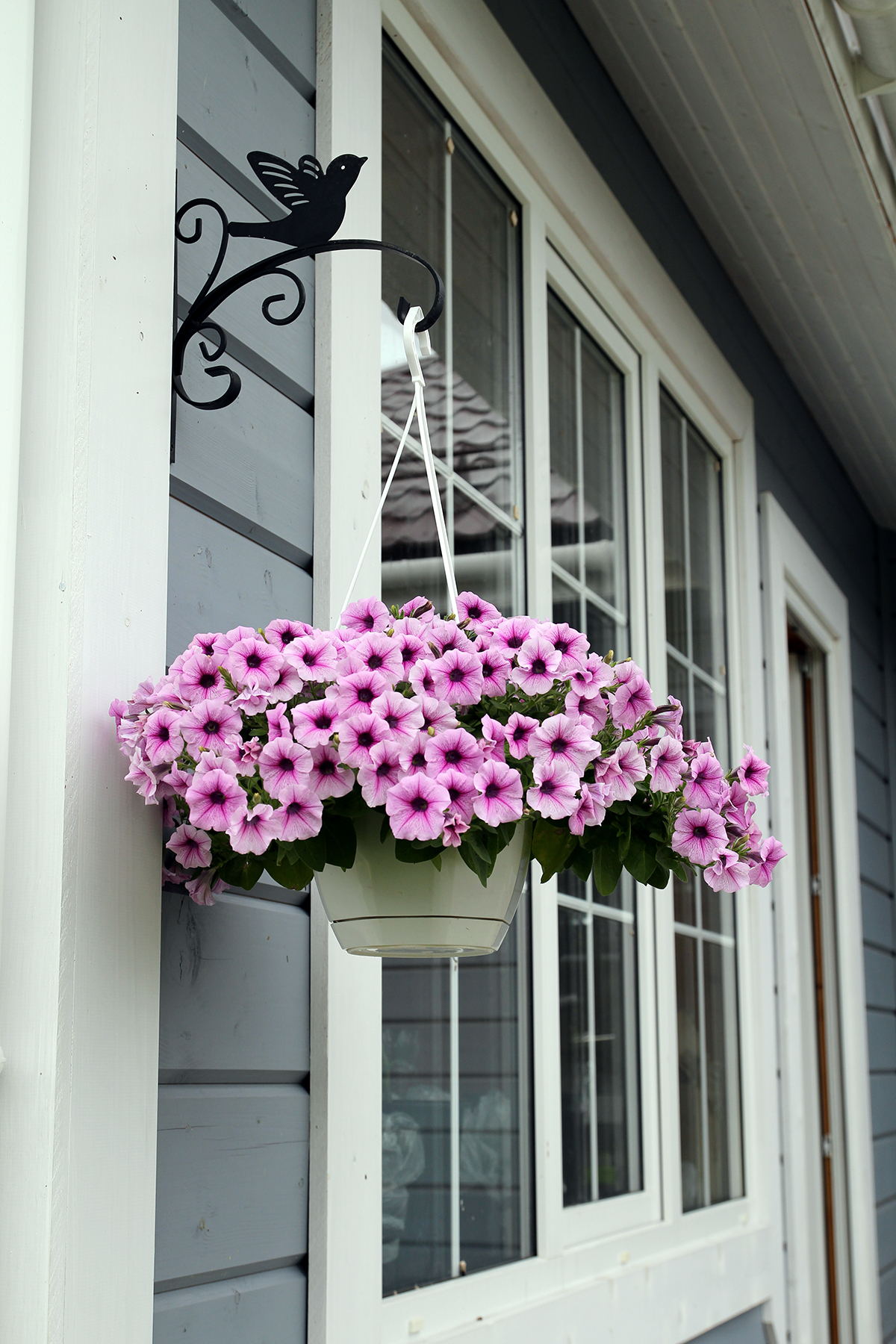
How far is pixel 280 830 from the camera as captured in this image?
89 cm

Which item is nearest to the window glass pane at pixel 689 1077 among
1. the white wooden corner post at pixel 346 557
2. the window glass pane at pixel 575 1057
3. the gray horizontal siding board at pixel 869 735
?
the window glass pane at pixel 575 1057

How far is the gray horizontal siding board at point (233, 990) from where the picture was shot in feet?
3.61

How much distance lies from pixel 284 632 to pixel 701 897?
1.91 meters

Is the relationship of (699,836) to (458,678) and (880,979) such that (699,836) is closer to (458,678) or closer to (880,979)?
(458,678)

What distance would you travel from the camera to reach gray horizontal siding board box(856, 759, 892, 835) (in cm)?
422

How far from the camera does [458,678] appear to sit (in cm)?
95

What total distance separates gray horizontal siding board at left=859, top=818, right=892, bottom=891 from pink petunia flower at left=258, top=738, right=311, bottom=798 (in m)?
3.51

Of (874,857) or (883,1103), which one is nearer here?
(883,1103)

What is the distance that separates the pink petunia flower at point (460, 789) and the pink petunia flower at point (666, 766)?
0.53ft

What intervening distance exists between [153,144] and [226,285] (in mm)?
137

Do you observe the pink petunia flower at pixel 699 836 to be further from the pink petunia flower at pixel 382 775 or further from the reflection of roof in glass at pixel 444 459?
the reflection of roof in glass at pixel 444 459

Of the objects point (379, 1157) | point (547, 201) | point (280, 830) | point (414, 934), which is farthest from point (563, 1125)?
point (547, 201)

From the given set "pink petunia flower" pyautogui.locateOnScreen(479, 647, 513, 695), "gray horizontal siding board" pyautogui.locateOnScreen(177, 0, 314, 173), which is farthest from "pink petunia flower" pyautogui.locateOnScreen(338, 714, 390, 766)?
"gray horizontal siding board" pyautogui.locateOnScreen(177, 0, 314, 173)

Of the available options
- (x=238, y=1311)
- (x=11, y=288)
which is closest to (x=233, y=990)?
(x=238, y=1311)
